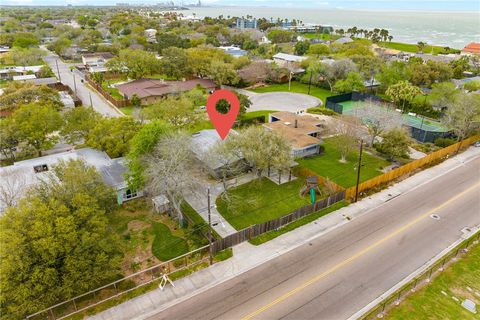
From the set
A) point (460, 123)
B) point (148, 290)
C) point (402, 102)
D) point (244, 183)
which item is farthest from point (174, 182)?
point (402, 102)

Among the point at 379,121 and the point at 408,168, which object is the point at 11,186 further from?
the point at 408,168

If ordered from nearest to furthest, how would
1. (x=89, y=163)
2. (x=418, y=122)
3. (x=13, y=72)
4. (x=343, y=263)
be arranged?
(x=343, y=263), (x=89, y=163), (x=418, y=122), (x=13, y=72)

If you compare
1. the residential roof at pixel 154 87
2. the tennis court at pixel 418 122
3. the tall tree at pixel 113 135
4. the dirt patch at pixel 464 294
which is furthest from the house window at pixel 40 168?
the tennis court at pixel 418 122

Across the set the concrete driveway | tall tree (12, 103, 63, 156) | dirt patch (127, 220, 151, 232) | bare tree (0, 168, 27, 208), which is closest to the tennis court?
the concrete driveway

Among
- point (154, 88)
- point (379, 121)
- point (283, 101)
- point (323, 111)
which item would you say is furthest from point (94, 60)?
point (379, 121)

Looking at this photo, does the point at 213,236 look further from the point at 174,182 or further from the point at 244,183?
the point at 244,183

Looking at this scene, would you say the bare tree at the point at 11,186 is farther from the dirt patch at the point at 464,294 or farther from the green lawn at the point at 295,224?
the dirt patch at the point at 464,294
